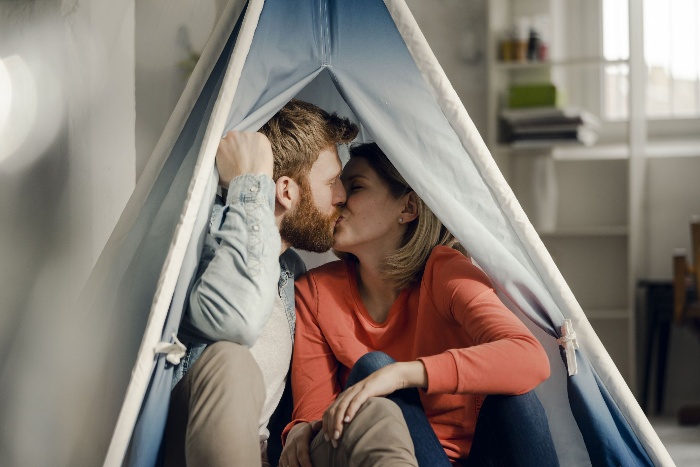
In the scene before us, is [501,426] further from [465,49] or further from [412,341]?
[465,49]

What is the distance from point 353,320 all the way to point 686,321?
2086 millimetres

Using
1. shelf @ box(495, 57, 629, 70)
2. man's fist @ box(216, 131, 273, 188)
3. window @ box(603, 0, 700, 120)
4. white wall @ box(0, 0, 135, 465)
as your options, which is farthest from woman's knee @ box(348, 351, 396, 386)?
window @ box(603, 0, 700, 120)

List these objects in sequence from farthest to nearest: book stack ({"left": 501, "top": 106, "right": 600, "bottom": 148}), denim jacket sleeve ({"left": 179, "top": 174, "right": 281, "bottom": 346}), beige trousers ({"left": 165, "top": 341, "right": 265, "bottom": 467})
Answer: book stack ({"left": 501, "top": 106, "right": 600, "bottom": 148}) → denim jacket sleeve ({"left": 179, "top": 174, "right": 281, "bottom": 346}) → beige trousers ({"left": 165, "top": 341, "right": 265, "bottom": 467})

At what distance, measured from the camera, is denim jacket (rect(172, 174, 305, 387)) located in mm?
1331

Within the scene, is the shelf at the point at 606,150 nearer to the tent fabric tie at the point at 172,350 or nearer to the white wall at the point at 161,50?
the white wall at the point at 161,50

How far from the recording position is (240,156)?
1.44 meters

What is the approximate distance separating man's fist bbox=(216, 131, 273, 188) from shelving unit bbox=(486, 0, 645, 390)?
8.03 feet

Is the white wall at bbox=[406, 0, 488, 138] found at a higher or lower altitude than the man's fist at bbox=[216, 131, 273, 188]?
higher

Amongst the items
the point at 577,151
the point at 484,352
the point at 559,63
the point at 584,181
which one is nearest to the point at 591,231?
the point at 584,181

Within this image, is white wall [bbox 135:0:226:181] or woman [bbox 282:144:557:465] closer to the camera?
woman [bbox 282:144:557:465]

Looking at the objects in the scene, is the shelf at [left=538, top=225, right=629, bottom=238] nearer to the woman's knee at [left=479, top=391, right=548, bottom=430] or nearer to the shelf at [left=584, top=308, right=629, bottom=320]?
the shelf at [left=584, top=308, right=629, bottom=320]

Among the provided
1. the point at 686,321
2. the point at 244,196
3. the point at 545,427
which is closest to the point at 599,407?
the point at 545,427

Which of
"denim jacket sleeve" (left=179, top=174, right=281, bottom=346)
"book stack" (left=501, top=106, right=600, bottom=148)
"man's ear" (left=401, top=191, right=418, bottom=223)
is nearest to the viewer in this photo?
"denim jacket sleeve" (left=179, top=174, right=281, bottom=346)

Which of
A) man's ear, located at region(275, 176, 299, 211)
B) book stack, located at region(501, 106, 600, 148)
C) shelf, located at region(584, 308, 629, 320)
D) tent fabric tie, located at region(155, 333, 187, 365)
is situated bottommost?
shelf, located at region(584, 308, 629, 320)
